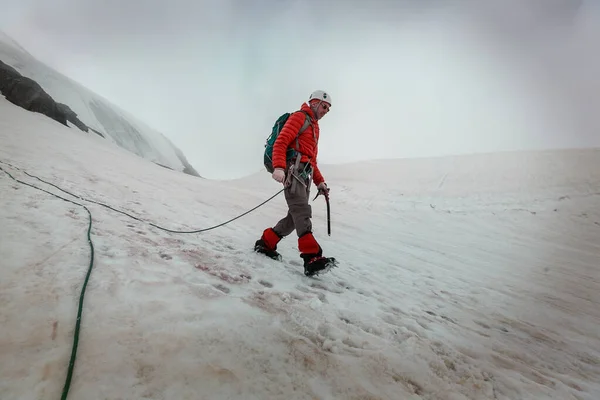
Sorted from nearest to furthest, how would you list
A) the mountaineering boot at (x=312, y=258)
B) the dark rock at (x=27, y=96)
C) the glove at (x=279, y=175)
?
1. the glove at (x=279, y=175)
2. the mountaineering boot at (x=312, y=258)
3. the dark rock at (x=27, y=96)

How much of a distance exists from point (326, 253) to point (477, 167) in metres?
17.6

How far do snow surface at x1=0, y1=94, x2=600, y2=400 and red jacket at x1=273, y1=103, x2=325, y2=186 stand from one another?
1467 millimetres

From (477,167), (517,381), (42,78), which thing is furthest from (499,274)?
(42,78)

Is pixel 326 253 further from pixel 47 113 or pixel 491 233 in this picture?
pixel 47 113

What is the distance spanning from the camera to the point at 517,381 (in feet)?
7.14

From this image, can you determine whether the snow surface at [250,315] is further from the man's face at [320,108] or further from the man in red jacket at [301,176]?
the man's face at [320,108]

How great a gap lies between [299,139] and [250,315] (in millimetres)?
2447

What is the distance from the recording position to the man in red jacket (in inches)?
143

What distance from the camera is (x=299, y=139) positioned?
3951 millimetres

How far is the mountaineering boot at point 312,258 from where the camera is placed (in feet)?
11.7

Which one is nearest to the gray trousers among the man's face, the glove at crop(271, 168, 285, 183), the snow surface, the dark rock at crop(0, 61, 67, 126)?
the glove at crop(271, 168, 285, 183)

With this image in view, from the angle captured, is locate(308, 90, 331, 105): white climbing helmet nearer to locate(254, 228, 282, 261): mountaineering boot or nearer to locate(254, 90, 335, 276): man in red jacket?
locate(254, 90, 335, 276): man in red jacket

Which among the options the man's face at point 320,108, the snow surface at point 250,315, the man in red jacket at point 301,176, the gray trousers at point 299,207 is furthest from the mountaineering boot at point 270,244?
the man's face at point 320,108

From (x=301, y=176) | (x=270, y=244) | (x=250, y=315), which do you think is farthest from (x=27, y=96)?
(x=250, y=315)
